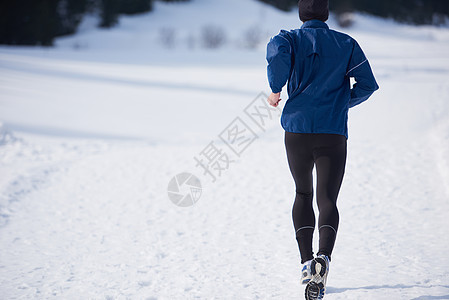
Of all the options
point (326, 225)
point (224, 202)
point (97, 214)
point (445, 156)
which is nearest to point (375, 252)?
point (326, 225)

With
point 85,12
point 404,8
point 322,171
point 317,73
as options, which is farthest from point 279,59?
point 404,8

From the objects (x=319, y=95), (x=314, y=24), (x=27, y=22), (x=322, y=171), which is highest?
(x=314, y=24)

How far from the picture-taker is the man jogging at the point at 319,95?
6.34ft

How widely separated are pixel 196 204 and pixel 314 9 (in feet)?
7.87

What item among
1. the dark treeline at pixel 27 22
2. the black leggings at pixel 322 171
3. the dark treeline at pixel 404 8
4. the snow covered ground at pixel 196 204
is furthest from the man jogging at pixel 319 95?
the dark treeline at pixel 404 8

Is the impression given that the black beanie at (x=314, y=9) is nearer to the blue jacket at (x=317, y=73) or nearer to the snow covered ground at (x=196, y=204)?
the blue jacket at (x=317, y=73)

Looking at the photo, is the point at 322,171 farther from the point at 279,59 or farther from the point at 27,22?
the point at 27,22

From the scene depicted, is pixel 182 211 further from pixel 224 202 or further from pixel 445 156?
pixel 445 156

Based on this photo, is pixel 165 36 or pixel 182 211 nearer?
pixel 182 211

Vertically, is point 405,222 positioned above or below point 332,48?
below

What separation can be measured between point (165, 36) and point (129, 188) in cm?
2132

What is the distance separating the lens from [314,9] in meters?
1.96

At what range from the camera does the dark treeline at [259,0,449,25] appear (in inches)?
1491

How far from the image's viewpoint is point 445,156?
15.9 ft
